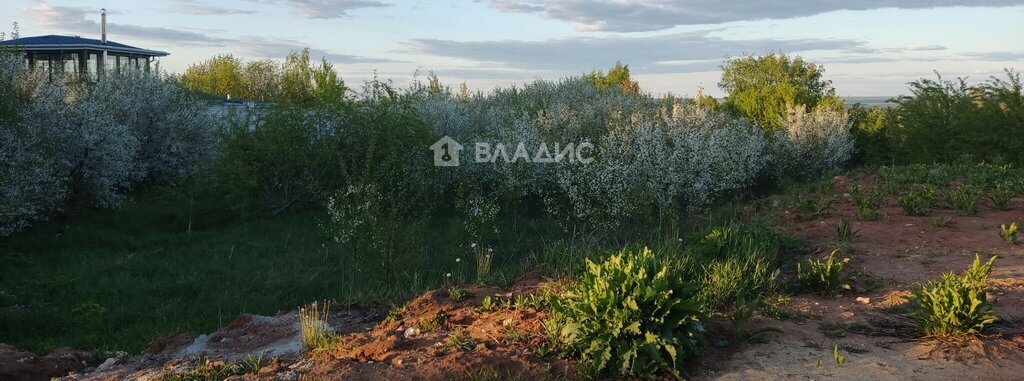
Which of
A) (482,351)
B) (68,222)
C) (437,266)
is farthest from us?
(68,222)

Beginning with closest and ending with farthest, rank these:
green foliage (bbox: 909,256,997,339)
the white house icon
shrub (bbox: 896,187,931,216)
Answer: green foliage (bbox: 909,256,997,339) < shrub (bbox: 896,187,931,216) < the white house icon

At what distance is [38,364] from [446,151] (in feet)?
39.9

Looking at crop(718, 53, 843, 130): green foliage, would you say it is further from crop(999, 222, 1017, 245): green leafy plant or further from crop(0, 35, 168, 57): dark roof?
crop(0, 35, 168, 57): dark roof

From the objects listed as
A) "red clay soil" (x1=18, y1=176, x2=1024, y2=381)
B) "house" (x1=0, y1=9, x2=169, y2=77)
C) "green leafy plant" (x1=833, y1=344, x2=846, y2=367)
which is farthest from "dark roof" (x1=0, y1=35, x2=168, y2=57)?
"green leafy plant" (x1=833, y1=344, x2=846, y2=367)

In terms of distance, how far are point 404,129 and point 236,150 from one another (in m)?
3.56

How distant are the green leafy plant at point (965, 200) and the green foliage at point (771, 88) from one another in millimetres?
13808

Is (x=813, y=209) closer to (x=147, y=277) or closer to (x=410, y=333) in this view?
(x=410, y=333)

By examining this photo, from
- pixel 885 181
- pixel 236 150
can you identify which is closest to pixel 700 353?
pixel 885 181

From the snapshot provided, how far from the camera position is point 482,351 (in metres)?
4.68

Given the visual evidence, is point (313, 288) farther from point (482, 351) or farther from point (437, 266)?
point (482, 351)

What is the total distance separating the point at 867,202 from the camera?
34.5 feet

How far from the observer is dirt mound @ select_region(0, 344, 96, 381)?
5938 millimetres

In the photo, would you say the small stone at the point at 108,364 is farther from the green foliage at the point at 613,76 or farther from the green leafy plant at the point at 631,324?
the green foliage at the point at 613,76

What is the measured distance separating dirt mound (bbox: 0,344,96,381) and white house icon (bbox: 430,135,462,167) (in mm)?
10963
